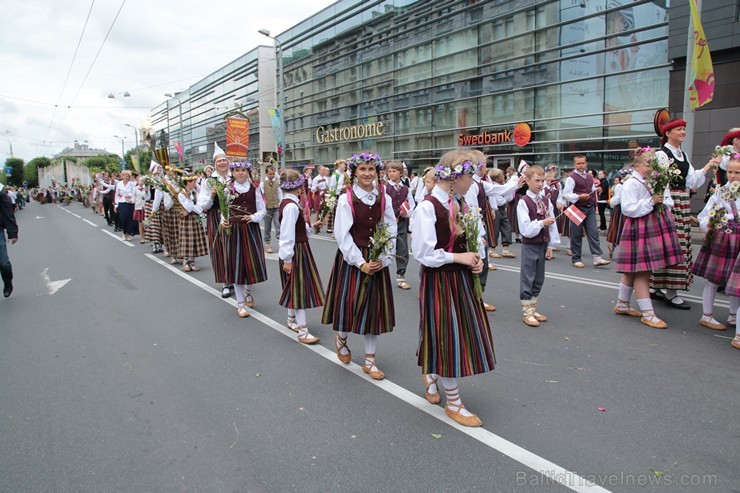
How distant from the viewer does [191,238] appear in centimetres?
980

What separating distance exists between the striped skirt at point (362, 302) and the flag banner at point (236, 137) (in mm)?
27522

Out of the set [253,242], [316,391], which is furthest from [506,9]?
[316,391]

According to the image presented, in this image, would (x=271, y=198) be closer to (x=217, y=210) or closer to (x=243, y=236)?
(x=217, y=210)

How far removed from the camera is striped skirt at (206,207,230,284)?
22.0ft

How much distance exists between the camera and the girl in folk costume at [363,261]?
4109 millimetres

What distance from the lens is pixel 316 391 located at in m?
4.05

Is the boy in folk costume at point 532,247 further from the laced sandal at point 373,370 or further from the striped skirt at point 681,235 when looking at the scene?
the laced sandal at point 373,370

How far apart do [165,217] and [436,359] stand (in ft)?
30.0

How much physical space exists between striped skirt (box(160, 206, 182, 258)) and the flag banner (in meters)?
20.2

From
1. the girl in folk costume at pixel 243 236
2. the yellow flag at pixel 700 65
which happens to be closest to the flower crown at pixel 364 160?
the girl in folk costume at pixel 243 236

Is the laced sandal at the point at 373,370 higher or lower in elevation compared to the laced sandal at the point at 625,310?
lower

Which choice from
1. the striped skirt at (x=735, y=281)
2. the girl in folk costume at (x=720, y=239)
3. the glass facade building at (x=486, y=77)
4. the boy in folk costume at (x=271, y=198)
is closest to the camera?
the striped skirt at (x=735, y=281)

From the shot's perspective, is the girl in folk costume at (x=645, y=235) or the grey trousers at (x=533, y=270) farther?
the grey trousers at (x=533, y=270)

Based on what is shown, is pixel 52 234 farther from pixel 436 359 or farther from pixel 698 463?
pixel 698 463
